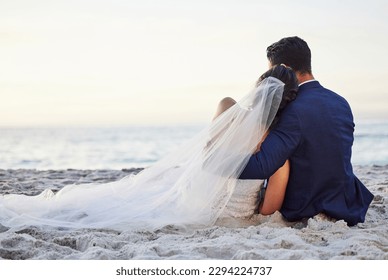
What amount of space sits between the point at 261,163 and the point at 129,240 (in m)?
0.98

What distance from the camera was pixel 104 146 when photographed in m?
23.8

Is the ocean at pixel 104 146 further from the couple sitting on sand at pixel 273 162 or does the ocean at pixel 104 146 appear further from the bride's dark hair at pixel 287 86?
the bride's dark hair at pixel 287 86

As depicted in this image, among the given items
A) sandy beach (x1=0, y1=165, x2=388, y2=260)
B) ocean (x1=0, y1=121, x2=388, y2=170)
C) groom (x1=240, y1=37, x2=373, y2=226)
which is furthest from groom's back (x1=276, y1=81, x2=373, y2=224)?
ocean (x1=0, y1=121, x2=388, y2=170)

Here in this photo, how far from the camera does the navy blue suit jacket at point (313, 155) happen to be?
380 cm

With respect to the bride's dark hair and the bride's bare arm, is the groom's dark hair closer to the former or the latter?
the bride's dark hair

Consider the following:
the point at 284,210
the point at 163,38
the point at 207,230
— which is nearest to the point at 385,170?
the point at 284,210

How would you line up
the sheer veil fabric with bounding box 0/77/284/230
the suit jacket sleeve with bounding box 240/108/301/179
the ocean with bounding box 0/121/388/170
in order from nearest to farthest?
the suit jacket sleeve with bounding box 240/108/301/179
the sheer veil fabric with bounding box 0/77/284/230
the ocean with bounding box 0/121/388/170

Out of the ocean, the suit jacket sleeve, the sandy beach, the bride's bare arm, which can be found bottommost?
the ocean

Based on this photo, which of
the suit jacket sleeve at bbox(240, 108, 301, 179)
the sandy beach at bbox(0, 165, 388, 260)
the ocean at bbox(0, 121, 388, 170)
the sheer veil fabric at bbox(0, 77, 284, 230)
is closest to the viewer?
the sandy beach at bbox(0, 165, 388, 260)

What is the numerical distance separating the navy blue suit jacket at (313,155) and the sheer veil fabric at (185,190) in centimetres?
14

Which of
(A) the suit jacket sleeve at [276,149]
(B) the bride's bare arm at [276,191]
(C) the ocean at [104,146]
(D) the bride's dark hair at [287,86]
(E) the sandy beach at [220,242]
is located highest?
(D) the bride's dark hair at [287,86]

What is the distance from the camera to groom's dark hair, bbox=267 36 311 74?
13.1 ft

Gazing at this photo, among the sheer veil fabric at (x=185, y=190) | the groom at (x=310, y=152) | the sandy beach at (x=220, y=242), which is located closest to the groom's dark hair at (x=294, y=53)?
the groom at (x=310, y=152)
